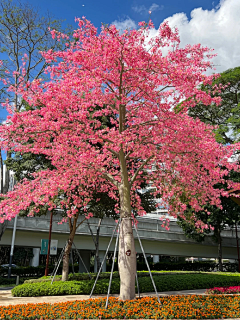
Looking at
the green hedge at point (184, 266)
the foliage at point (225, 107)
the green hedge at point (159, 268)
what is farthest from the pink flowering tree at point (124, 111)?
the green hedge at point (184, 266)

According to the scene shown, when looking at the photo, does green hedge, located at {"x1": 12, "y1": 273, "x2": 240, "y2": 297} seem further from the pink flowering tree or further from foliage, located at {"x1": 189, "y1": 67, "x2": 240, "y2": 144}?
foliage, located at {"x1": 189, "y1": 67, "x2": 240, "y2": 144}

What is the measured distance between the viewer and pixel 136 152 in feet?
41.5

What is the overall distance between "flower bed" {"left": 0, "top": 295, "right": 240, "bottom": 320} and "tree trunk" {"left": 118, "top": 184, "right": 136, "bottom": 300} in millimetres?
543

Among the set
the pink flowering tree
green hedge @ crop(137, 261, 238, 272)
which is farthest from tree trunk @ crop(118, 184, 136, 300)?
green hedge @ crop(137, 261, 238, 272)

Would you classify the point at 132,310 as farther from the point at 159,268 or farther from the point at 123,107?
the point at 159,268

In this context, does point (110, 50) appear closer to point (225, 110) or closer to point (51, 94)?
point (51, 94)

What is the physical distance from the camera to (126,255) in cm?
1049

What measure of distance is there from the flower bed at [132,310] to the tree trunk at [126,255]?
543 millimetres

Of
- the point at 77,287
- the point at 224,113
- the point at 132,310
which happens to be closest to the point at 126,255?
the point at 132,310

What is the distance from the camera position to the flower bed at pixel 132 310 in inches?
323

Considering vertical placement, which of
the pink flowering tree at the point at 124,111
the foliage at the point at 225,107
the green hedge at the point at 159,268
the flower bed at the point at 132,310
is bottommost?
the green hedge at the point at 159,268

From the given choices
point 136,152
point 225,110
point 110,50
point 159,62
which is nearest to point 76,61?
point 110,50

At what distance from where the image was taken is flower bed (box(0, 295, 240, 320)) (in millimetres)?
8211

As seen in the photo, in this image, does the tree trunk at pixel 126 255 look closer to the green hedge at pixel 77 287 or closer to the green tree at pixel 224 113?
the green hedge at pixel 77 287
